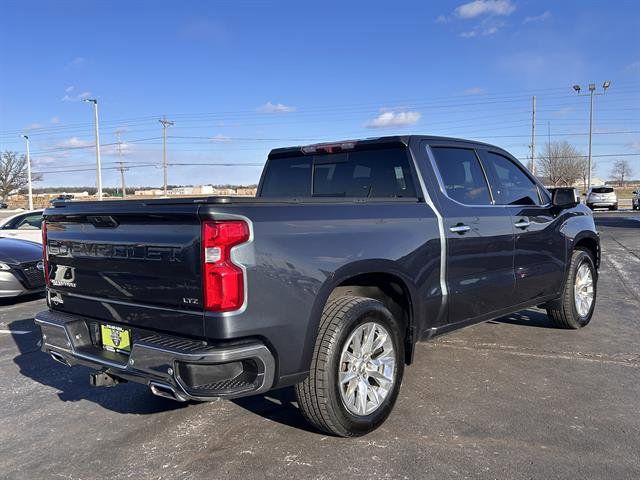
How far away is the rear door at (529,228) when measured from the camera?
189 inches

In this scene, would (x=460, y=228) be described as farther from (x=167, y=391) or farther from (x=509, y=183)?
(x=167, y=391)

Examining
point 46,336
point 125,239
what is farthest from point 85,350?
point 125,239

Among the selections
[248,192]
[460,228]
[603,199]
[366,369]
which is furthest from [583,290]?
[603,199]

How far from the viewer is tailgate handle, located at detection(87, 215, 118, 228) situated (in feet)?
10.3

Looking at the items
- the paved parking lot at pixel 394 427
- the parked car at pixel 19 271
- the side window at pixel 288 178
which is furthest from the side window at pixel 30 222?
the side window at pixel 288 178

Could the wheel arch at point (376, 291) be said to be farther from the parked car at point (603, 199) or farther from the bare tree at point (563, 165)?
the bare tree at point (563, 165)

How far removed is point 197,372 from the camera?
2729 mm

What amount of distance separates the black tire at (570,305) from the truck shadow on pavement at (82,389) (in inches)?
153

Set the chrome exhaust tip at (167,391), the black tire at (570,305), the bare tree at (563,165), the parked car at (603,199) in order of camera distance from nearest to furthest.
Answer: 1. the chrome exhaust tip at (167,391)
2. the black tire at (570,305)
3. the parked car at (603,199)
4. the bare tree at (563,165)

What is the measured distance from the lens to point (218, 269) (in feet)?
8.83

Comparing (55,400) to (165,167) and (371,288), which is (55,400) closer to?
(371,288)

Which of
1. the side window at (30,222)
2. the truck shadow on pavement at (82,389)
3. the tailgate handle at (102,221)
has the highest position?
the tailgate handle at (102,221)

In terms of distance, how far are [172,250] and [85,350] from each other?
1.07m

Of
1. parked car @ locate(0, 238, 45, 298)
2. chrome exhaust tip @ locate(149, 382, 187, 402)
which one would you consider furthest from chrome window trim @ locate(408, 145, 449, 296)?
parked car @ locate(0, 238, 45, 298)
